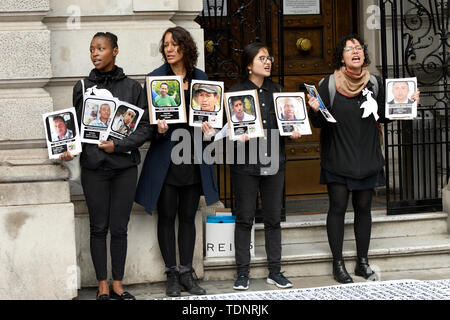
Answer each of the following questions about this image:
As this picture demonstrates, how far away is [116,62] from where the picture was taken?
7.09 metres

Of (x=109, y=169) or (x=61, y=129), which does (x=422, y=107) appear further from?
(x=61, y=129)

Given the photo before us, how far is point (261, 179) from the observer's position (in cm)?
703

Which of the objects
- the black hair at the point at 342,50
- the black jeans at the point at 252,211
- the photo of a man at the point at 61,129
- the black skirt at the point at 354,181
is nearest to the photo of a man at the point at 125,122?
the photo of a man at the point at 61,129

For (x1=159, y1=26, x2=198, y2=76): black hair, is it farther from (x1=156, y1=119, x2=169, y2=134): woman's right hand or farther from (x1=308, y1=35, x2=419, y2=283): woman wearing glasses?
(x1=308, y1=35, x2=419, y2=283): woman wearing glasses

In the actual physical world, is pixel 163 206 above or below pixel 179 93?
below

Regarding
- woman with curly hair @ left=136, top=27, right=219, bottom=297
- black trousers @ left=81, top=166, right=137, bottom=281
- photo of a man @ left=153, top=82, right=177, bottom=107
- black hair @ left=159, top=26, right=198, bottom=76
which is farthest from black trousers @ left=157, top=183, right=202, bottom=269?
black hair @ left=159, top=26, right=198, bottom=76

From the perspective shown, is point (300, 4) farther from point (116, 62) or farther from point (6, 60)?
point (6, 60)

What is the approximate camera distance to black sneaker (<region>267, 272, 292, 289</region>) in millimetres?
7012

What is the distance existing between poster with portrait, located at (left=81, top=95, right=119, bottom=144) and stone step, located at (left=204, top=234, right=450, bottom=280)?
1631 millimetres

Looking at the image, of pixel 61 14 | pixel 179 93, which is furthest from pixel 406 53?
pixel 61 14

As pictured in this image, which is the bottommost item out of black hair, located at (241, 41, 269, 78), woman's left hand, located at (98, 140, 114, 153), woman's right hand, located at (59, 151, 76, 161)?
woman's right hand, located at (59, 151, 76, 161)

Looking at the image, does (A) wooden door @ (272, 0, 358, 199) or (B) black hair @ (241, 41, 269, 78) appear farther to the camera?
(A) wooden door @ (272, 0, 358, 199)

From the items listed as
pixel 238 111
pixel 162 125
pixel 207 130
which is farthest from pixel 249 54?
pixel 162 125

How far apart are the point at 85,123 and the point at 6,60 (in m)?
0.86
